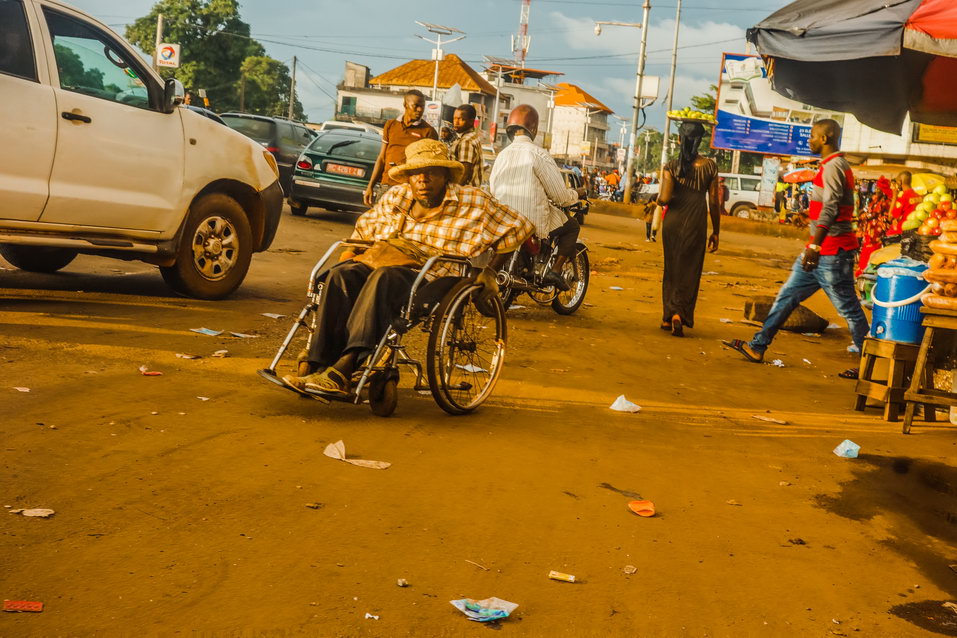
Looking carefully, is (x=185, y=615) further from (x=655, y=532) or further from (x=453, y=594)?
(x=655, y=532)

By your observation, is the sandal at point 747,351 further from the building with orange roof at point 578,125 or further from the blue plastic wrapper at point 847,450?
the building with orange roof at point 578,125

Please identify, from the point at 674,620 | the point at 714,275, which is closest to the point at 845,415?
the point at 674,620

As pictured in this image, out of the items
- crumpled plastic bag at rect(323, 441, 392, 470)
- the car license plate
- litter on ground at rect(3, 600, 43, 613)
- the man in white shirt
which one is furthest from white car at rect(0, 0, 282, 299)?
the car license plate

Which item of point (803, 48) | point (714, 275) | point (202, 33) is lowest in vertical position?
point (714, 275)

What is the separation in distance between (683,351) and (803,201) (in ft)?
112

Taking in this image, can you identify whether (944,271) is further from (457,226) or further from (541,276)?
(541,276)

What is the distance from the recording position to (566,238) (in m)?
10.5

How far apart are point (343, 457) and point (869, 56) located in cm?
343

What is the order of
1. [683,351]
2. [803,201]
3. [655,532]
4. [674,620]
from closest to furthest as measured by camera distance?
[674,620]
[655,532]
[683,351]
[803,201]

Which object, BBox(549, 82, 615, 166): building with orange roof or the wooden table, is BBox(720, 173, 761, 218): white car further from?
BBox(549, 82, 615, 166): building with orange roof

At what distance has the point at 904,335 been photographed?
718 centimetres

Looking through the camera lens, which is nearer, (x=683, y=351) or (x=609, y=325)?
(x=683, y=351)

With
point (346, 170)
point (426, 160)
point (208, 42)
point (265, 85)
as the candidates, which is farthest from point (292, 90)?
point (426, 160)

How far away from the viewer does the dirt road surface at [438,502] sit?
336 cm
